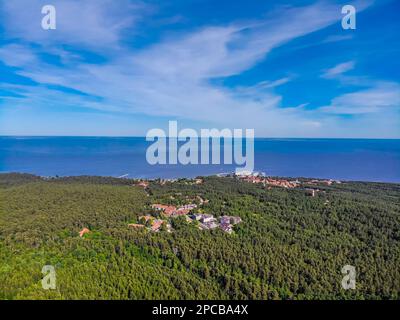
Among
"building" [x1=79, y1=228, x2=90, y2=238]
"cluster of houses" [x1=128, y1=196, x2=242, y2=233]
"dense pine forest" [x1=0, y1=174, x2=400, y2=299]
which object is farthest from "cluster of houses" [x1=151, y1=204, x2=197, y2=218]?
"building" [x1=79, y1=228, x2=90, y2=238]

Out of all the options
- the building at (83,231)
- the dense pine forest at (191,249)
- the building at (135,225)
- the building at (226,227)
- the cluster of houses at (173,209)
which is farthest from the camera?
the cluster of houses at (173,209)

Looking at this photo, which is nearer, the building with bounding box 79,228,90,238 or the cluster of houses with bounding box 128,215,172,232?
the building with bounding box 79,228,90,238

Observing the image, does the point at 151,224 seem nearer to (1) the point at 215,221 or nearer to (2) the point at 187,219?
(2) the point at 187,219

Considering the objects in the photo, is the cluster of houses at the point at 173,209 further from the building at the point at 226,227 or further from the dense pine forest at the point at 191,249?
the building at the point at 226,227

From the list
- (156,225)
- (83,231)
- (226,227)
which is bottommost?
(226,227)

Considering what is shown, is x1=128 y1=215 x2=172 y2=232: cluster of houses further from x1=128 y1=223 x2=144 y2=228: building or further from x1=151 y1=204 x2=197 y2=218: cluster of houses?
x1=151 y1=204 x2=197 y2=218: cluster of houses

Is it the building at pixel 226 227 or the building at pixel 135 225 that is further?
the building at pixel 226 227

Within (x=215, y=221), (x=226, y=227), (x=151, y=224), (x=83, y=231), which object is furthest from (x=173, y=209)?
(x=83, y=231)

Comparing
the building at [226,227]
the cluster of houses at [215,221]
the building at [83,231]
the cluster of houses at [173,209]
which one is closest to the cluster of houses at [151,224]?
the cluster of houses at [173,209]
